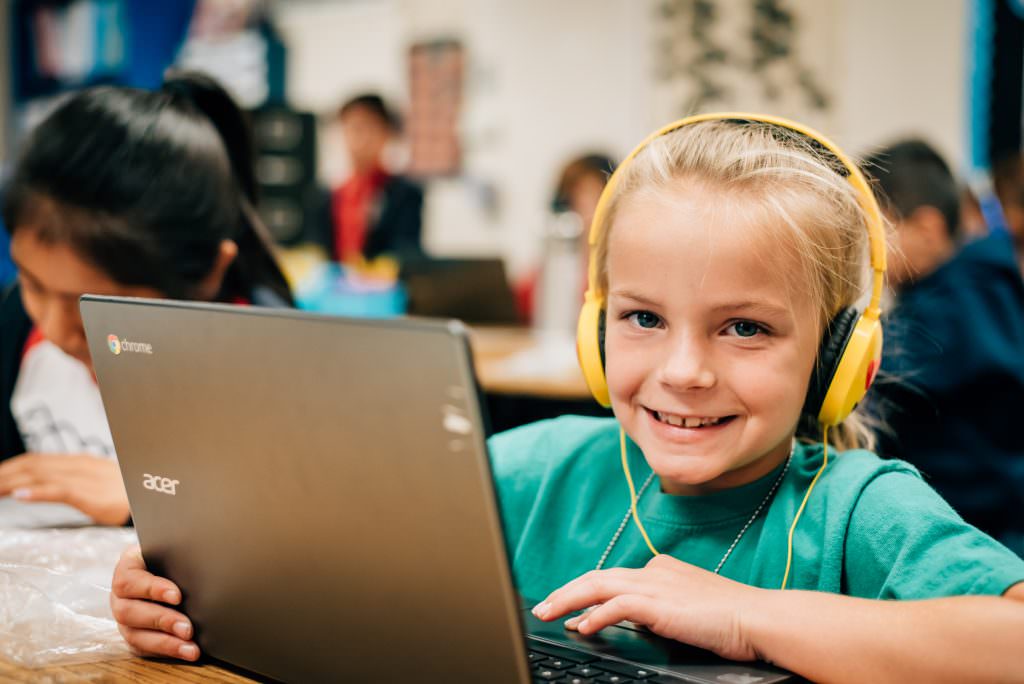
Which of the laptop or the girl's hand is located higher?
the girl's hand

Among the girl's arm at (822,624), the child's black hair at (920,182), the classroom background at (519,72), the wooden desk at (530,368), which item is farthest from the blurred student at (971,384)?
the classroom background at (519,72)

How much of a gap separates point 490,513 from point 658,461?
1.30ft

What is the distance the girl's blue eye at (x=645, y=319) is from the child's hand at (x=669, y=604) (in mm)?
231

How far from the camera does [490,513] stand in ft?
1.75

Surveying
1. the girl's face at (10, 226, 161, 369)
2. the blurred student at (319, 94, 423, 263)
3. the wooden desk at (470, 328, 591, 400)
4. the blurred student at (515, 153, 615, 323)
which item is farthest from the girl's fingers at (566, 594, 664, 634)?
the blurred student at (319, 94, 423, 263)

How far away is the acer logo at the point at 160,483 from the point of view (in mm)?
726

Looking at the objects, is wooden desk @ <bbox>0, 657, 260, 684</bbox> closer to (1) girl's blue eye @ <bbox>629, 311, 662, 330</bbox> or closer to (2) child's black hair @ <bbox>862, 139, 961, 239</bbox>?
(1) girl's blue eye @ <bbox>629, 311, 662, 330</bbox>

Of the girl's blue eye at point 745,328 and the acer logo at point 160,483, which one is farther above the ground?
the girl's blue eye at point 745,328

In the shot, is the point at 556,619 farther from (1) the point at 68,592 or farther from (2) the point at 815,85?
(2) the point at 815,85

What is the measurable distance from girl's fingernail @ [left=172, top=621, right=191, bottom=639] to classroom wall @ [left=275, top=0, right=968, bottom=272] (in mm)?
4015

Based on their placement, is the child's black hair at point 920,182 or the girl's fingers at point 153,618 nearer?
the girl's fingers at point 153,618

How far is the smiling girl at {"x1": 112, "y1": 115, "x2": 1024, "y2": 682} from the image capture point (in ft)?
2.33

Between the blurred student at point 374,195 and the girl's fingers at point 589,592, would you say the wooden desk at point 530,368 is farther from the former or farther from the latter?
the blurred student at point 374,195

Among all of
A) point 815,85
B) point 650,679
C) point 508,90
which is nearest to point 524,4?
point 508,90
